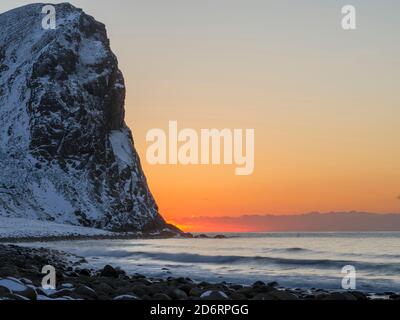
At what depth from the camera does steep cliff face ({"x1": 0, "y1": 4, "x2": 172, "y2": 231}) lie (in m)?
136

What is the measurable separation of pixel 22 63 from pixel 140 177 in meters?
44.4

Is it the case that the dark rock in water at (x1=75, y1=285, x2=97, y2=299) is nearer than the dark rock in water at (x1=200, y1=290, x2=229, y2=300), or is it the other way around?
the dark rock in water at (x1=200, y1=290, x2=229, y2=300)

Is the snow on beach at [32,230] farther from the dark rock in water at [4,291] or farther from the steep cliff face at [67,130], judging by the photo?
the dark rock in water at [4,291]

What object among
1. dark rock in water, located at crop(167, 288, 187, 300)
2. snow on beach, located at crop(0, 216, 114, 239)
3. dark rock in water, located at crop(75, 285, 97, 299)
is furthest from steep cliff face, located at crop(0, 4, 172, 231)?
dark rock in water, located at crop(75, 285, 97, 299)

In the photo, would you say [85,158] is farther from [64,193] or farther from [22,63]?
[22,63]

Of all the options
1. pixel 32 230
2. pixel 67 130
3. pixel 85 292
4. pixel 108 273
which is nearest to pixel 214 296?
pixel 85 292

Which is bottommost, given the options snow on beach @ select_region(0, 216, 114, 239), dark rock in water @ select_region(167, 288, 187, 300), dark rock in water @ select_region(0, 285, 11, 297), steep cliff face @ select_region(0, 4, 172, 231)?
snow on beach @ select_region(0, 216, 114, 239)

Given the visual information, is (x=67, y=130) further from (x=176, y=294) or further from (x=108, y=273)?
(x=176, y=294)

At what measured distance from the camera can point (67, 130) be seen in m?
152

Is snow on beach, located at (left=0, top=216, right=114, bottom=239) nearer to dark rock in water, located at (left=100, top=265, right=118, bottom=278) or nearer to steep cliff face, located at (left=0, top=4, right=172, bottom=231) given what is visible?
steep cliff face, located at (left=0, top=4, right=172, bottom=231)

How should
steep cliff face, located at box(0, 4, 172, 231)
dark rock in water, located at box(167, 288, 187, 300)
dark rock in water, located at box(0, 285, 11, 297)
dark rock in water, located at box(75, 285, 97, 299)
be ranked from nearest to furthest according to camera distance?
dark rock in water, located at box(0, 285, 11, 297) < dark rock in water, located at box(75, 285, 97, 299) < dark rock in water, located at box(167, 288, 187, 300) < steep cliff face, located at box(0, 4, 172, 231)

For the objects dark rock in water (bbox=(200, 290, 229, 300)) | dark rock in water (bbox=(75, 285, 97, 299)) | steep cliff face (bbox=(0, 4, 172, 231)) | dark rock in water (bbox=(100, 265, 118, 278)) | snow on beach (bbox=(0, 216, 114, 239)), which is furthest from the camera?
steep cliff face (bbox=(0, 4, 172, 231))
